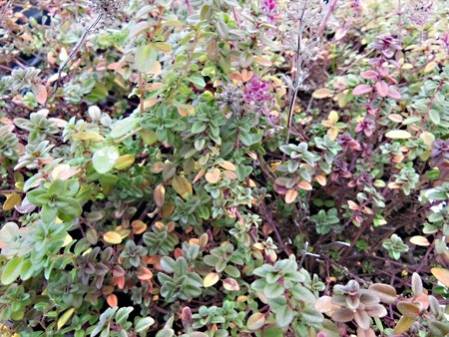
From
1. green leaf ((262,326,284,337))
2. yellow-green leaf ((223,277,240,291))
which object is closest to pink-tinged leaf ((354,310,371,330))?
green leaf ((262,326,284,337))

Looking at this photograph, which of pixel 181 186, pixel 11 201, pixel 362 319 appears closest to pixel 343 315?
pixel 362 319

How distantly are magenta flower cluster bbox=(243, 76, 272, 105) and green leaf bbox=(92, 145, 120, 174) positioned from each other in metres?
0.28

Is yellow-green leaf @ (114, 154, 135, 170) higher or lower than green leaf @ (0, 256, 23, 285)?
higher

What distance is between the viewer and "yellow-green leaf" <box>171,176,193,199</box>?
91 cm

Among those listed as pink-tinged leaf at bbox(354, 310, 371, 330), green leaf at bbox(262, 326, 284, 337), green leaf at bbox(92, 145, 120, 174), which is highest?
green leaf at bbox(92, 145, 120, 174)

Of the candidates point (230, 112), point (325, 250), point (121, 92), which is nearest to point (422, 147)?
point (325, 250)

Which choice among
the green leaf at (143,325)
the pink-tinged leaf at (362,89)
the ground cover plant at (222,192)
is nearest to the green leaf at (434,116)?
the ground cover plant at (222,192)

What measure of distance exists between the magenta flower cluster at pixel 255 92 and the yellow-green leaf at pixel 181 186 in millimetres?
198

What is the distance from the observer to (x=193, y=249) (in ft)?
2.82

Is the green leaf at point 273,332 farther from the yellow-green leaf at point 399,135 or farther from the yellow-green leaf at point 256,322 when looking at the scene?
the yellow-green leaf at point 399,135

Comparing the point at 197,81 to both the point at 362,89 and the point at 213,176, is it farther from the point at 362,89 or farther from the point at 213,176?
the point at 362,89

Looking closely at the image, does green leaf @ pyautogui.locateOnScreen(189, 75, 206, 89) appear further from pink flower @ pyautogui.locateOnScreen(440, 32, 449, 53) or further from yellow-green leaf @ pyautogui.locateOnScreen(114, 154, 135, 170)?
pink flower @ pyautogui.locateOnScreen(440, 32, 449, 53)

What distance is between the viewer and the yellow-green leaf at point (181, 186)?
91 centimetres

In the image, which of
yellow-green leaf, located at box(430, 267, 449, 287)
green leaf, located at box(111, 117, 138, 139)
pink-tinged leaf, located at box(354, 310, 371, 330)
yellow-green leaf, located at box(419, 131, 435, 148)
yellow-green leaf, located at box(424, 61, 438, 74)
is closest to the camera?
pink-tinged leaf, located at box(354, 310, 371, 330)
